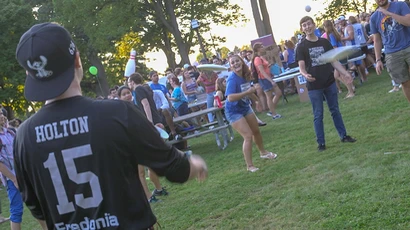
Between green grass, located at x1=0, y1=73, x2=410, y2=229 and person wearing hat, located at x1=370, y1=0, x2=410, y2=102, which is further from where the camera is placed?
person wearing hat, located at x1=370, y1=0, x2=410, y2=102

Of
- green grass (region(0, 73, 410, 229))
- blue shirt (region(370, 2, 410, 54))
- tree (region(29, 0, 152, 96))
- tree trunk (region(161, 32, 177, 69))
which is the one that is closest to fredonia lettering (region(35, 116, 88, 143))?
green grass (region(0, 73, 410, 229))

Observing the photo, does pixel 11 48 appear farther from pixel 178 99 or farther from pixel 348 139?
pixel 348 139

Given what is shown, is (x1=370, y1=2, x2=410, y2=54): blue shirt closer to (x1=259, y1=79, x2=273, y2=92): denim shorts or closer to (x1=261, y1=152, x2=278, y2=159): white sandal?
(x1=261, y1=152, x2=278, y2=159): white sandal

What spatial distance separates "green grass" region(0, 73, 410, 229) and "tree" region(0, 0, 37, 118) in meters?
27.9

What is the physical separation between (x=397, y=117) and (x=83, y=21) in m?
30.9

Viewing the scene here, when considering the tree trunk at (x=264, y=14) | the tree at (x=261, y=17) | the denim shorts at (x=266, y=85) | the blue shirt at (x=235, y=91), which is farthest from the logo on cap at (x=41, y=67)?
the tree trunk at (x=264, y=14)

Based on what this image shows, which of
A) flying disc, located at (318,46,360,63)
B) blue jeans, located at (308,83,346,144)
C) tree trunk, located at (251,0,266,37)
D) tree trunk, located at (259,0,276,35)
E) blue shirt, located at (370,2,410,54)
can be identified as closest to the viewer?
blue shirt, located at (370,2,410,54)

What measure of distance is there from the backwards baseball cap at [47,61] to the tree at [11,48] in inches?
1359

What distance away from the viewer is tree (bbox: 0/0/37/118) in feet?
116

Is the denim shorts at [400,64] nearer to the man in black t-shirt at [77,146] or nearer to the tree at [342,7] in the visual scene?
the man in black t-shirt at [77,146]

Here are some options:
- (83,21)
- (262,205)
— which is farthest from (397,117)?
(83,21)

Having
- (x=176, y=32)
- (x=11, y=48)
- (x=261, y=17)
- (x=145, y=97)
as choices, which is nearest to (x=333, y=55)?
(x=145, y=97)

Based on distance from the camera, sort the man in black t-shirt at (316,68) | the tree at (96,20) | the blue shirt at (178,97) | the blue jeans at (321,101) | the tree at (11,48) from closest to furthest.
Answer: the man in black t-shirt at (316,68), the blue jeans at (321,101), the blue shirt at (178,97), the tree at (96,20), the tree at (11,48)

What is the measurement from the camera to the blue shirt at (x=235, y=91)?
25.3 feet
